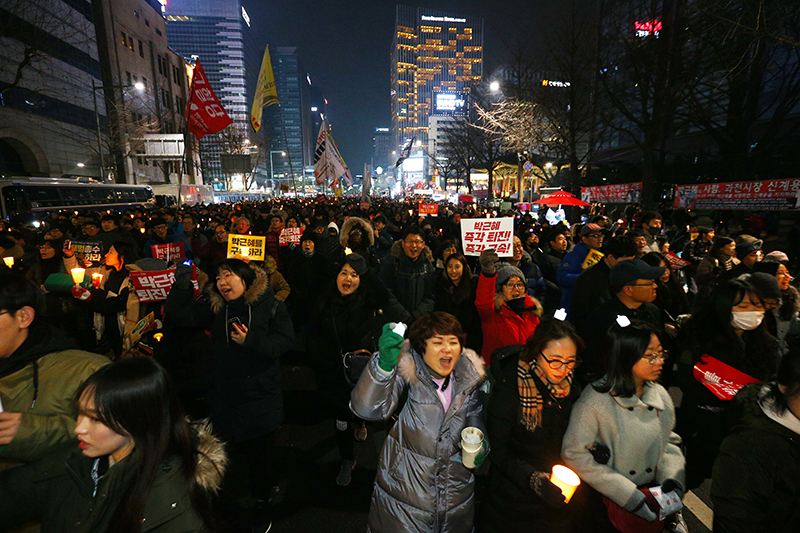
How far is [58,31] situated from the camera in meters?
33.5

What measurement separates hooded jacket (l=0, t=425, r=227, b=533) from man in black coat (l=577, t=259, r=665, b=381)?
2.95m

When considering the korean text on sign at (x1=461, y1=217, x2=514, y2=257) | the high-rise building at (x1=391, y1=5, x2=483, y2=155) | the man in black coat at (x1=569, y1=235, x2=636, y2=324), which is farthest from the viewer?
the high-rise building at (x1=391, y1=5, x2=483, y2=155)

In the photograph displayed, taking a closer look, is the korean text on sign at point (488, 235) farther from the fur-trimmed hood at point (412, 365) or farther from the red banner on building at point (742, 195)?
the red banner on building at point (742, 195)

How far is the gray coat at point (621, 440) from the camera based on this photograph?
2.12 m

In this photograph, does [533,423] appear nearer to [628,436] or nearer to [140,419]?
[628,436]

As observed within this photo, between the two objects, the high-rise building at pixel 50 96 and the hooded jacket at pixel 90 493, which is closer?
the hooded jacket at pixel 90 493

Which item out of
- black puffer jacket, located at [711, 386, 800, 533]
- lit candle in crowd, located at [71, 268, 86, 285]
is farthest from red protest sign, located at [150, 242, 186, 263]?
black puffer jacket, located at [711, 386, 800, 533]

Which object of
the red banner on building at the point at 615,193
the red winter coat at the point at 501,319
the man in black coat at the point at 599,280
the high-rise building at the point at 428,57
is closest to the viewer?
the red winter coat at the point at 501,319

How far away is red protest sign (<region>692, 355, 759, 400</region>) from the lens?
8.75 ft

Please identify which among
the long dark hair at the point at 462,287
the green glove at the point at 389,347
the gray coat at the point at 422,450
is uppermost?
the green glove at the point at 389,347

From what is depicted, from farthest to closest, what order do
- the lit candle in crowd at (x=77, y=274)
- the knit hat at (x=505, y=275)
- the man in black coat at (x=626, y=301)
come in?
the lit candle in crowd at (x=77, y=274)
the knit hat at (x=505, y=275)
the man in black coat at (x=626, y=301)

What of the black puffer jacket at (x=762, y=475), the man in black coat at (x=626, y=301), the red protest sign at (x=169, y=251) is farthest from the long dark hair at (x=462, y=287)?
the red protest sign at (x=169, y=251)

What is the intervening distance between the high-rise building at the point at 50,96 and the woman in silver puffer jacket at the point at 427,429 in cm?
3318

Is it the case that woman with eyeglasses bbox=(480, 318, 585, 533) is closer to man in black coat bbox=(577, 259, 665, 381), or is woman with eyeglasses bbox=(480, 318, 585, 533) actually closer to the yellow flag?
man in black coat bbox=(577, 259, 665, 381)
